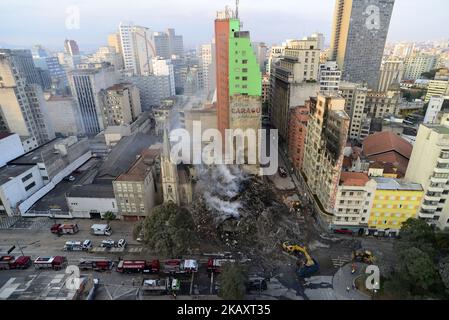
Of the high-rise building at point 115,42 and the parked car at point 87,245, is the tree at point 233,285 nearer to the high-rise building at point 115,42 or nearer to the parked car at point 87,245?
the parked car at point 87,245

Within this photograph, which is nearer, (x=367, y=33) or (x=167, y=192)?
(x=167, y=192)

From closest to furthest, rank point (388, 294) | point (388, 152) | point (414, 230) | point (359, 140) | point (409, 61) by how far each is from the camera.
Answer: point (388, 294)
point (414, 230)
point (388, 152)
point (359, 140)
point (409, 61)

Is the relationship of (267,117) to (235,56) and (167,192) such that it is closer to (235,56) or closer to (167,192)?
(235,56)

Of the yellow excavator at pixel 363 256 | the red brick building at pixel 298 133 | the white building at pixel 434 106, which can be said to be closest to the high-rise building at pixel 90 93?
the red brick building at pixel 298 133

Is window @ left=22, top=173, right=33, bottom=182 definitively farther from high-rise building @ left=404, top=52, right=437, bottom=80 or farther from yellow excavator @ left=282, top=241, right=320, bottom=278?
high-rise building @ left=404, top=52, right=437, bottom=80

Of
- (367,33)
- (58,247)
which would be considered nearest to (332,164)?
(58,247)

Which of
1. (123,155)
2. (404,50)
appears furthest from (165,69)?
(404,50)
